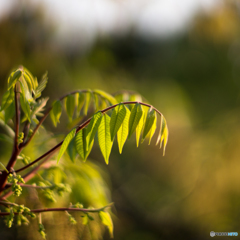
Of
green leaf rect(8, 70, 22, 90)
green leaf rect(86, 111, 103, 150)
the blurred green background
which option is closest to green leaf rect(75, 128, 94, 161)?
green leaf rect(86, 111, 103, 150)

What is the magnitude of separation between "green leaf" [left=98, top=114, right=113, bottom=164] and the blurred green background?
174 cm

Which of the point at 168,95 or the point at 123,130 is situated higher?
the point at 168,95

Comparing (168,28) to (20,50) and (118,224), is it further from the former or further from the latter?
(118,224)

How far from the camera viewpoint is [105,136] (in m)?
0.38

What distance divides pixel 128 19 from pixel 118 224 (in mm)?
3050

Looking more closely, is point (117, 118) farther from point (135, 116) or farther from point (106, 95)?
point (106, 95)

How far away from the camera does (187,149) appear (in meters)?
3.60

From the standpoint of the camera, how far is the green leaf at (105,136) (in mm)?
363

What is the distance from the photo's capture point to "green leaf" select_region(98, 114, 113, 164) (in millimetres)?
363

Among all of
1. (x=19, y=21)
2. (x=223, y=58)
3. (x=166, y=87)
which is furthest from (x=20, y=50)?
(x=223, y=58)

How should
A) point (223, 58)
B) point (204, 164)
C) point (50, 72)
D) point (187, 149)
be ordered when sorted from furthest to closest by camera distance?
point (223, 58) → point (187, 149) → point (204, 164) → point (50, 72)

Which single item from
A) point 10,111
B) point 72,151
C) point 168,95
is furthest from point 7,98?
point 168,95

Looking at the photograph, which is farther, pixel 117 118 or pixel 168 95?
pixel 168 95

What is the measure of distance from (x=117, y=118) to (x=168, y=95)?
3.64 meters
